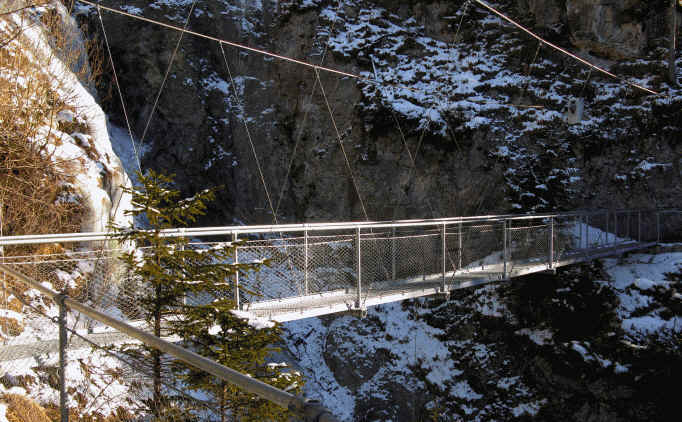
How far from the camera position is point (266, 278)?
17.5 feet

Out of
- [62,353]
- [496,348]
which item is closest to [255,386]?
[62,353]

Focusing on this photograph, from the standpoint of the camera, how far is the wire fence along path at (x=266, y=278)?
1915 mm

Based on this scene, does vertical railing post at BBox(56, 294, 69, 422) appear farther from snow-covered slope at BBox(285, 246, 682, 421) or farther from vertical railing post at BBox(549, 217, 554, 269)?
snow-covered slope at BBox(285, 246, 682, 421)

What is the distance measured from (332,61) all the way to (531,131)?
20.4 feet

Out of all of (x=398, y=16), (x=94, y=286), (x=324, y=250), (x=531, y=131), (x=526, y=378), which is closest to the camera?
(x=94, y=286)

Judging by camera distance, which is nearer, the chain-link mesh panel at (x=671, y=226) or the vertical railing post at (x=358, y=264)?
the vertical railing post at (x=358, y=264)

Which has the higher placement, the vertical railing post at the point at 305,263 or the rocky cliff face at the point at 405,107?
the rocky cliff face at the point at 405,107

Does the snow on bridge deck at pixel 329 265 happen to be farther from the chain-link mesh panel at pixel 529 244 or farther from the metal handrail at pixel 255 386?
the metal handrail at pixel 255 386

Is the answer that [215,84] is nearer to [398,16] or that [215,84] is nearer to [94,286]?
[398,16]

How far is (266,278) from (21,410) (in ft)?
9.48

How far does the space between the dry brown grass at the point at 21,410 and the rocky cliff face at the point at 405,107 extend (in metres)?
10.6

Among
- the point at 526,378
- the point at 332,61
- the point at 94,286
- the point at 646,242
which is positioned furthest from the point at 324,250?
the point at 332,61

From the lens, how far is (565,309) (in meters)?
9.62

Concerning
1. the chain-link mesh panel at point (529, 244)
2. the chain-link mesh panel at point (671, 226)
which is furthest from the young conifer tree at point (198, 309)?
the chain-link mesh panel at point (671, 226)
